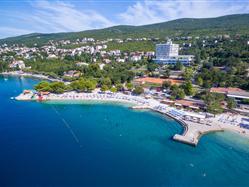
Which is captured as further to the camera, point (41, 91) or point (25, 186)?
point (41, 91)

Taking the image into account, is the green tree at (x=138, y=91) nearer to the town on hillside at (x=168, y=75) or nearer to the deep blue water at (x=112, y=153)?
the town on hillside at (x=168, y=75)

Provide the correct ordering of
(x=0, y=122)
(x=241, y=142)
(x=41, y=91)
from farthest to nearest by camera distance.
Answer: (x=41, y=91) → (x=0, y=122) → (x=241, y=142)

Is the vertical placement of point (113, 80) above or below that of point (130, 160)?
above

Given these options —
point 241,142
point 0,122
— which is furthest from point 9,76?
point 241,142

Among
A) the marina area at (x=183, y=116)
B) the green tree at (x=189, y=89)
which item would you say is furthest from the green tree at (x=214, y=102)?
the green tree at (x=189, y=89)

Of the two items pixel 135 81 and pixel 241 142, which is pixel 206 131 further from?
pixel 135 81

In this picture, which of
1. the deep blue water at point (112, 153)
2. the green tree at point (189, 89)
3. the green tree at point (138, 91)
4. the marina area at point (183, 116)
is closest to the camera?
the deep blue water at point (112, 153)

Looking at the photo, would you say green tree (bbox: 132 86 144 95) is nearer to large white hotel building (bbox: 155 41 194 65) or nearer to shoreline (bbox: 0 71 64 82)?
shoreline (bbox: 0 71 64 82)
